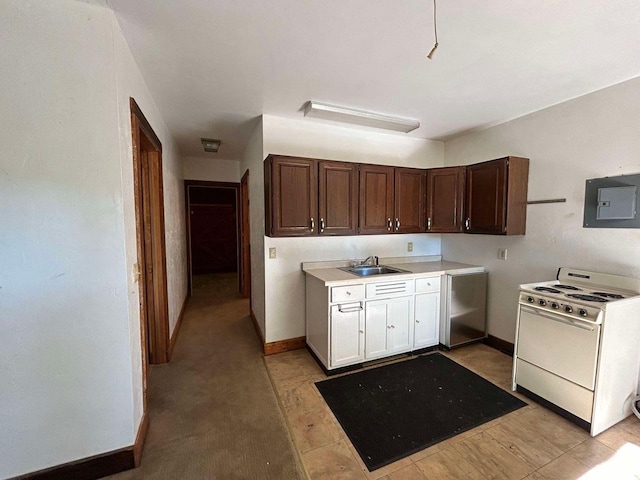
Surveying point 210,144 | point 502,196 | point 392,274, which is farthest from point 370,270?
point 210,144

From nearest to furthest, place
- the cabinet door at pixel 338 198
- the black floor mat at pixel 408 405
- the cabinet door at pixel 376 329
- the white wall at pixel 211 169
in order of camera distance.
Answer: the black floor mat at pixel 408 405 → the cabinet door at pixel 376 329 → the cabinet door at pixel 338 198 → the white wall at pixel 211 169

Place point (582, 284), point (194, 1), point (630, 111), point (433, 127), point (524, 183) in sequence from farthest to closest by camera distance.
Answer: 1. point (433, 127)
2. point (524, 183)
3. point (582, 284)
4. point (630, 111)
5. point (194, 1)

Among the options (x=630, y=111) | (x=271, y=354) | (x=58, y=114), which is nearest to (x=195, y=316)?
(x=271, y=354)

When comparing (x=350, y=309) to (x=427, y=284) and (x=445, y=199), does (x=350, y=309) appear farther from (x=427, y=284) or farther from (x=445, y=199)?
(x=445, y=199)

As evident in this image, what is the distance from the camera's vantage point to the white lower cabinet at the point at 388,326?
2680 mm

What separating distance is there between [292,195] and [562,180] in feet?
8.34

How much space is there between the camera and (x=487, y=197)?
2881 millimetres

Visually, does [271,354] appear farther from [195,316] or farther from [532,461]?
[532,461]

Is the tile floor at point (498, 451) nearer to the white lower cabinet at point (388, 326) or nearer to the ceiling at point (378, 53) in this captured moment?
the white lower cabinet at point (388, 326)

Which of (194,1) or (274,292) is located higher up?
(194,1)

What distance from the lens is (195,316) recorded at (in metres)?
4.20

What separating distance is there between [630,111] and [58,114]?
3851mm

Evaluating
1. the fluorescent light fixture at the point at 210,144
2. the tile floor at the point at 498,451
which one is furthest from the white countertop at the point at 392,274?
the fluorescent light fixture at the point at 210,144

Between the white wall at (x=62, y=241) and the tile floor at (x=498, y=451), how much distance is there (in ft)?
3.70
